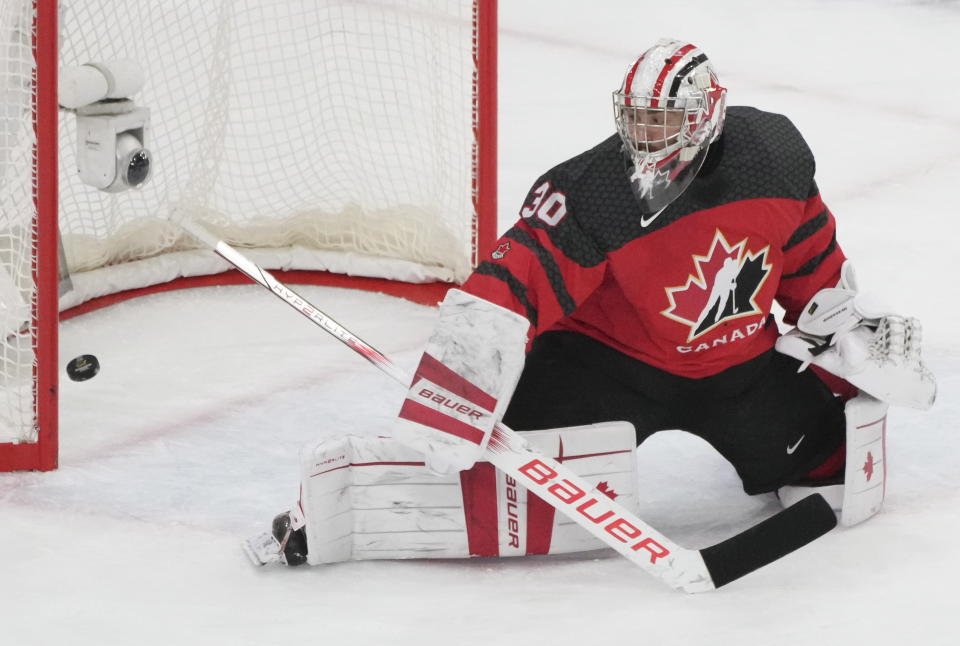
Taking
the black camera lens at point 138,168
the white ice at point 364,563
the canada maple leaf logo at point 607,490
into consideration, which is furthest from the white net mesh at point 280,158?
the canada maple leaf logo at point 607,490

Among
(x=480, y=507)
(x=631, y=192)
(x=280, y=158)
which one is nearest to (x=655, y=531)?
(x=480, y=507)

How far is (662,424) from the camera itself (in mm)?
2484

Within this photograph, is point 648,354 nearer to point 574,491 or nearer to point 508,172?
point 574,491

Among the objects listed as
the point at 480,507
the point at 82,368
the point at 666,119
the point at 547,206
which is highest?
the point at 666,119

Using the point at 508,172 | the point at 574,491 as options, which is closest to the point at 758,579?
the point at 574,491

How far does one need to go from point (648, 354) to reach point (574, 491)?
0.29m

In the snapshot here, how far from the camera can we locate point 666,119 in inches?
88.0

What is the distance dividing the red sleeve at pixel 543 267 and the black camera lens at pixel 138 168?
87 cm

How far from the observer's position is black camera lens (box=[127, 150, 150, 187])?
9.35 feet

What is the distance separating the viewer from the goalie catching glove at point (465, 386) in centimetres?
221

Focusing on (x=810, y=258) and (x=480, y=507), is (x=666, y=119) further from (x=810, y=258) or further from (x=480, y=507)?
(x=480, y=507)

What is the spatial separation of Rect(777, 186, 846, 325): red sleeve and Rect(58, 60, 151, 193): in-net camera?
3.88 ft

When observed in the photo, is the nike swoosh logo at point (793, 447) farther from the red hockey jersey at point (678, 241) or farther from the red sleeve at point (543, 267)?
the red sleeve at point (543, 267)

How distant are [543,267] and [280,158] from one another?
1.72 meters
